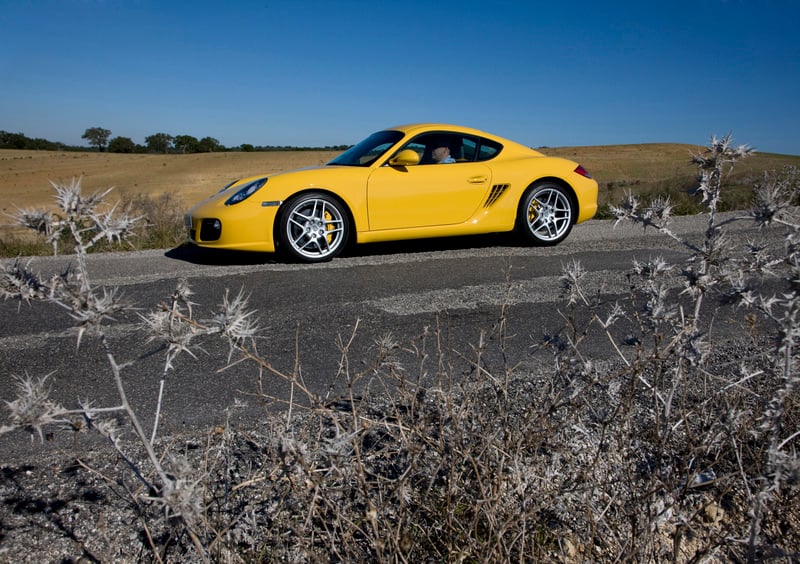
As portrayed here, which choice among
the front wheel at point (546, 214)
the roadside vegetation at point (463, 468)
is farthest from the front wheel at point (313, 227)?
the roadside vegetation at point (463, 468)

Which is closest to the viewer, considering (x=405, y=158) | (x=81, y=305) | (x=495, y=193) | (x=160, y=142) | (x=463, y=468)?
(x=81, y=305)

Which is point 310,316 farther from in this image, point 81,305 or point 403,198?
point 81,305

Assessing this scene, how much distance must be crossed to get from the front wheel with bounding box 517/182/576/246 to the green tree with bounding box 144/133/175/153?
225 ft

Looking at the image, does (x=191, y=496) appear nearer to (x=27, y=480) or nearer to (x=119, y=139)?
(x=27, y=480)

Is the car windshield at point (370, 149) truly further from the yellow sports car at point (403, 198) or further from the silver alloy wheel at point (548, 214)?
the silver alloy wheel at point (548, 214)

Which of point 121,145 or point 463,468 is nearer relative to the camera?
point 463,468

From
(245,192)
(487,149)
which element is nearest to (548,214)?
(487,149)

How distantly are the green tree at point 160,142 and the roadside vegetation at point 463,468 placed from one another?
2870 inches

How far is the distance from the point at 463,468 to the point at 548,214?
19.5 feet

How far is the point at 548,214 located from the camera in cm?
769

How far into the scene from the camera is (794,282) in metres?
1.48

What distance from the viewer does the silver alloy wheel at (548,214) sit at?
25.0ft

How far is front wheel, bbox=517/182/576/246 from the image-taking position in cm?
760

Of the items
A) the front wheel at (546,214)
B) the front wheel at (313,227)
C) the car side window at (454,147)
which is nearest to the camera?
the front wheel at (313,227)
